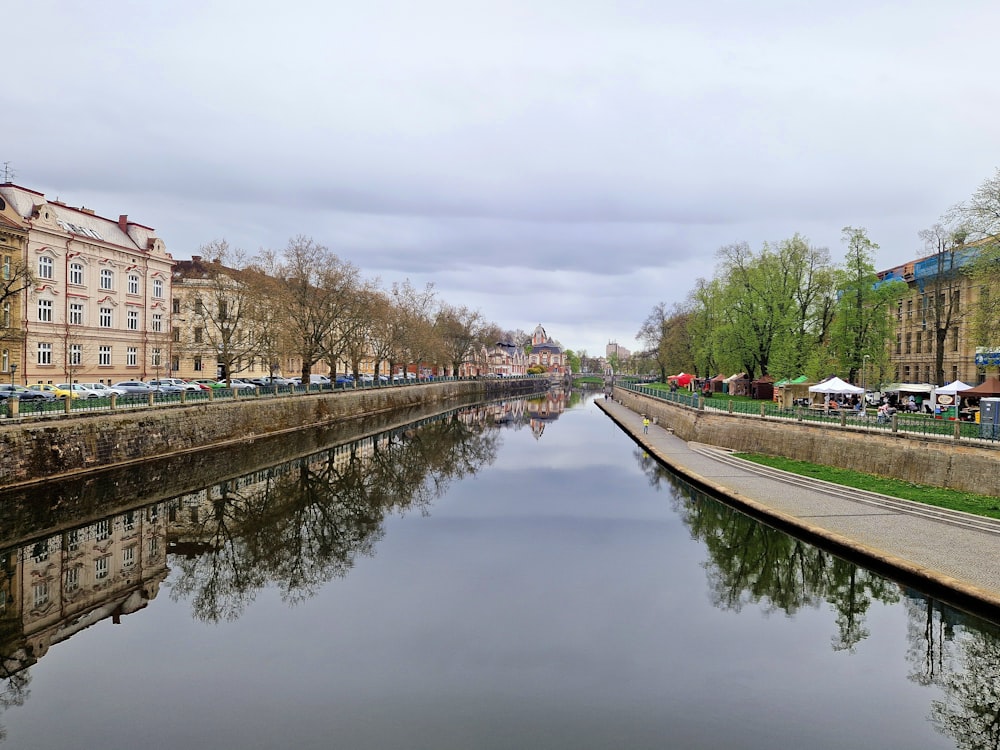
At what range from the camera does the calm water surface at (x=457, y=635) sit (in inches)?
378

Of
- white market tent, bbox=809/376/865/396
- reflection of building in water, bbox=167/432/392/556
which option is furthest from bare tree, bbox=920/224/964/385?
reflection of building in water, bbox=167/432/392/556

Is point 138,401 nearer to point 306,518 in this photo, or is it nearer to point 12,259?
point 306,518

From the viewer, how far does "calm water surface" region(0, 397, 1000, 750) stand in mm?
9609

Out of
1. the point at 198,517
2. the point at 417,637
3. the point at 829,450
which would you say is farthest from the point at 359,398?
the point at 417,637

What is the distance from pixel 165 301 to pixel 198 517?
38814 millimetres

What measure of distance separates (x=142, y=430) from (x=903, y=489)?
108 feet

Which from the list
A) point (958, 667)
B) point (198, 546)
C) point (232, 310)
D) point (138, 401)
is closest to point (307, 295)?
point (232, 310)

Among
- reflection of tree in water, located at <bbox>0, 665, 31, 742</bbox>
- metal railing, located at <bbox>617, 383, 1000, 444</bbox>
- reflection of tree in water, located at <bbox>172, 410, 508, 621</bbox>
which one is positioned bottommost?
reflection of tree in water, located at <bbox>172, 410, 508, 621</bbox>

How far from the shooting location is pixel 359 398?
5900 centimetres

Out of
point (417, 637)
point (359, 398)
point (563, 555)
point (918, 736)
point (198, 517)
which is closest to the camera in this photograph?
point (918, 736)

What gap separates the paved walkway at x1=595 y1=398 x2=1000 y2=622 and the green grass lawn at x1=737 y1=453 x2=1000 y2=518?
65 cm

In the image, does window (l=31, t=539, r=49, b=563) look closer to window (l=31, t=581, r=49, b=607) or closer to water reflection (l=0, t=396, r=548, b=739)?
water reflection (l=0, t=396, r=548, b=739)

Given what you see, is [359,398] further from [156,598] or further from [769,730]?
[769,730]

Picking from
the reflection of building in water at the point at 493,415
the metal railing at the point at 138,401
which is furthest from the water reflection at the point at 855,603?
the reflection of building in water at the point at 493,415
